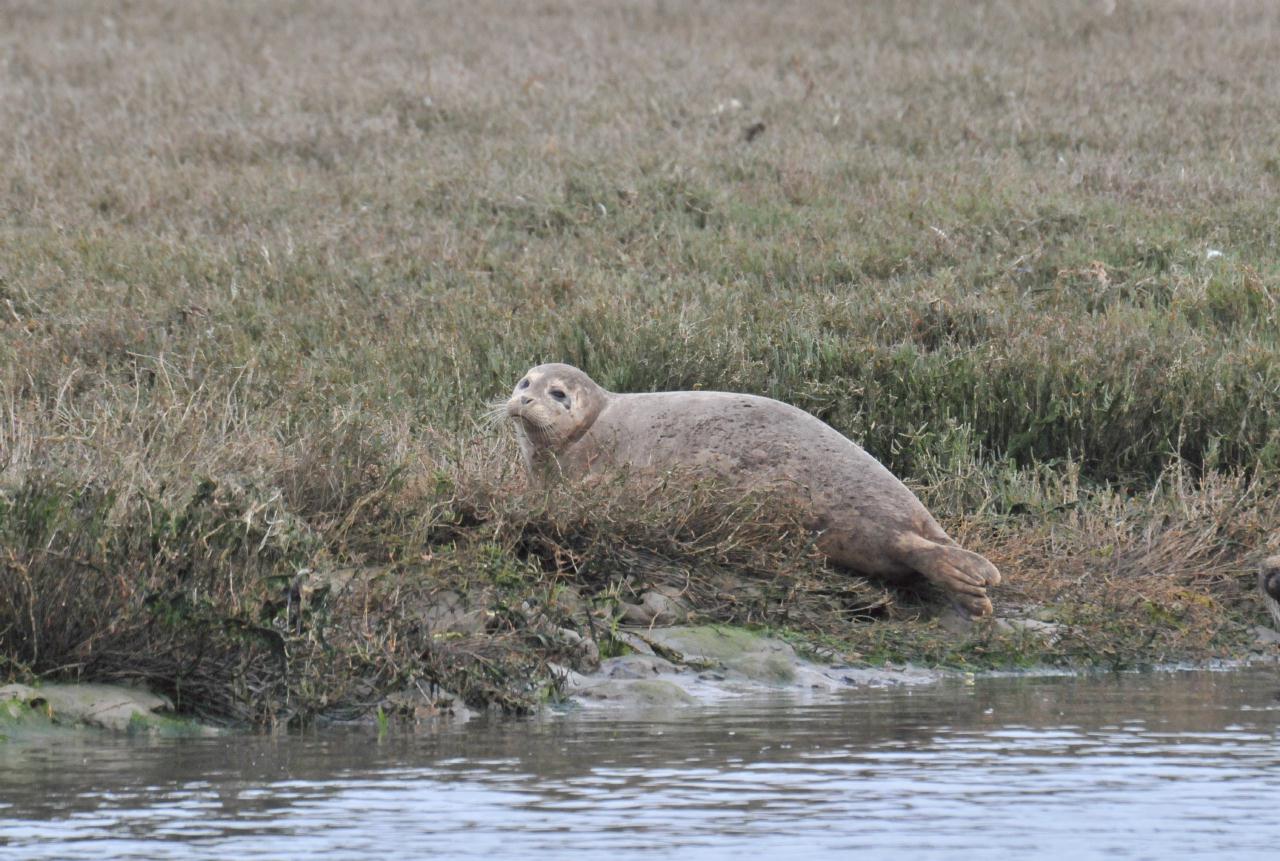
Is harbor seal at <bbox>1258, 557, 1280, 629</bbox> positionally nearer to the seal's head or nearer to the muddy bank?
the seal's head

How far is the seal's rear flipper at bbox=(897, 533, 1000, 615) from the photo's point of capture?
28.5ft

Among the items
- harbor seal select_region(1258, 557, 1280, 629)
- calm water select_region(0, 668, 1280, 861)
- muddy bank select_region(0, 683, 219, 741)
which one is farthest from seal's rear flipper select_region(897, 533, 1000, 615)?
muddy bank select_region(0, 683, 219, 741)

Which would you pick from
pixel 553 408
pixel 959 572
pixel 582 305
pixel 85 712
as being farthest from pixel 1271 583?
pixel 85 712

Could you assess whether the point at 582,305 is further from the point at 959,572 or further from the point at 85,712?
the point at 85,712

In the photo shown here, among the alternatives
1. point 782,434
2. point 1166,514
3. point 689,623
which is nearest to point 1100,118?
point 1166,514

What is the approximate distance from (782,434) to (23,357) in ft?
17.1

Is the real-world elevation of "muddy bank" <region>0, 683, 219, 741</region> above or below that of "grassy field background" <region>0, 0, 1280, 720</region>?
below

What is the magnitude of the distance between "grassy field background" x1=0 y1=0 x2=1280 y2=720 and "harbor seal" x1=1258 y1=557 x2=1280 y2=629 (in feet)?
0.99

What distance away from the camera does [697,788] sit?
5.36 m

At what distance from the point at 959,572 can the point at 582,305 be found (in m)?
4.72

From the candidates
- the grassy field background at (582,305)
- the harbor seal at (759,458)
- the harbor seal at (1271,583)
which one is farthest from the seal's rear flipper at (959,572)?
the harbor seal at (1271,583)

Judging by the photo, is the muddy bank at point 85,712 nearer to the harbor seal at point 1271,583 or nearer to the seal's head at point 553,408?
the seal's head at point 553,408

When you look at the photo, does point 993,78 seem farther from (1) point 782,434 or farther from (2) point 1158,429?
(1) point 782,434

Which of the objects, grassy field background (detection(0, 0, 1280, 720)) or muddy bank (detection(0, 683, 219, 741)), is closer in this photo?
muddy bank (detection(0, 683, 219, 741))
